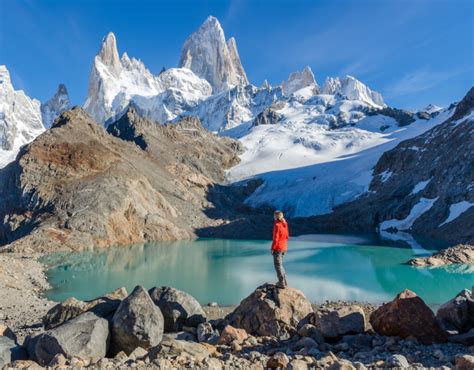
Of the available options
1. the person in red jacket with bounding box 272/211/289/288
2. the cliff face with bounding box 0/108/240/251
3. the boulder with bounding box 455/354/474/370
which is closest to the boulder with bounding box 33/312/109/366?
the person in red jacket with bounding box 272/211/289/288

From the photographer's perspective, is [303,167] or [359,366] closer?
[359,366]

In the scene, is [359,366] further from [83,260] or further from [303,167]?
[303,167]

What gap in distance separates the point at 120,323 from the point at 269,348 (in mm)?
3519

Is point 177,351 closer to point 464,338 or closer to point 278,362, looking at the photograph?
point 278,362

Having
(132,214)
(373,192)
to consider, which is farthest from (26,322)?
(373,192)

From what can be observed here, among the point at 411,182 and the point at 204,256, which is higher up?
the point at 411,182

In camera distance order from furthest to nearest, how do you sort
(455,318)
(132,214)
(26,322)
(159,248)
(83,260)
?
(132,214) < (159,248) < (83,260) < (26,322) < (455,318)

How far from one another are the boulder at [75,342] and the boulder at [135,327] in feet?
0.92

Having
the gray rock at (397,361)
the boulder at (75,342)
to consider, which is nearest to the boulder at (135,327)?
the boulder at (75,342)

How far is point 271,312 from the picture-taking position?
1168cm

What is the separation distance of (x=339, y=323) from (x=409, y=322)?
1678 millimetres

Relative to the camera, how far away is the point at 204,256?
3875cm

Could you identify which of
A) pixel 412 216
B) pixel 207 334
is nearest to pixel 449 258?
pixel 207 334

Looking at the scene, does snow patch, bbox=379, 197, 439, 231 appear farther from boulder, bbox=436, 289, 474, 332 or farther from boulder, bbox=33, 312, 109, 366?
boulder, bbox=33, 312, 109, 366
